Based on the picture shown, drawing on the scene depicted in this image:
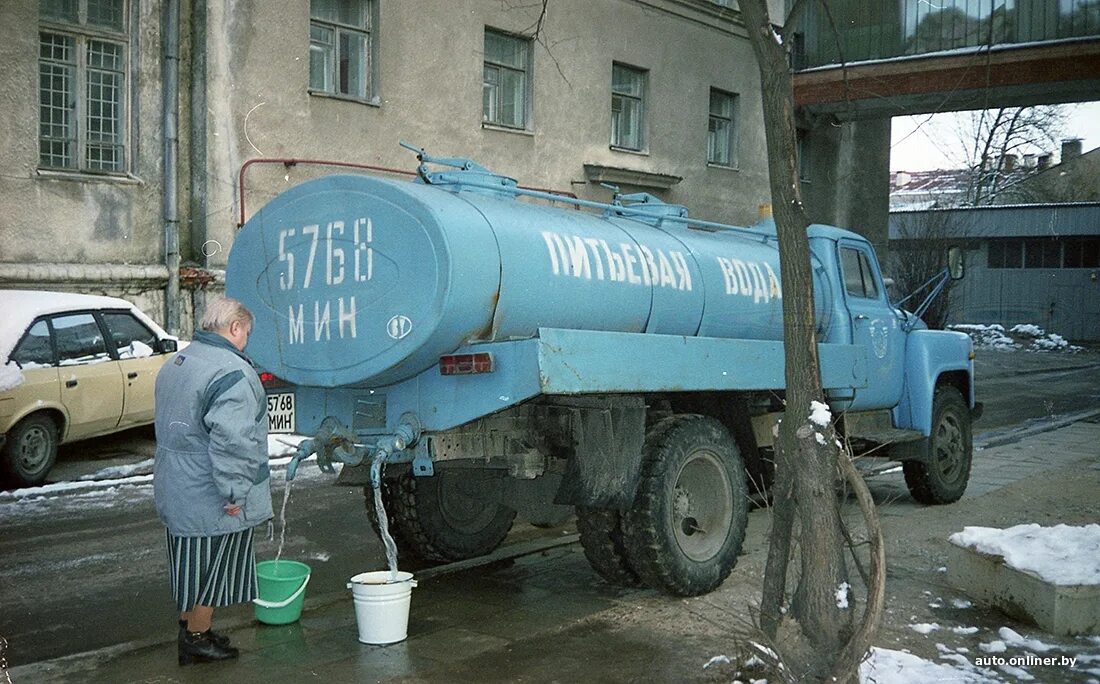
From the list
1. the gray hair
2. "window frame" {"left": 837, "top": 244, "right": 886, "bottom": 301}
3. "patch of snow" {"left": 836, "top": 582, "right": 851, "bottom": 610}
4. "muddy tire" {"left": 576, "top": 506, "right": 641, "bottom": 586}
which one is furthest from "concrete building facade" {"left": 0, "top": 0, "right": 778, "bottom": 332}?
"patch of snow" {"left": 836, "top": 582, "right": 851, "bottom": 610}

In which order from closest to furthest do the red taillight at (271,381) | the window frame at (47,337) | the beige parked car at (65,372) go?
1. the red taillight at (271,381)
2. the beige parked car at (65,372)
3. the window frame at (47,337)

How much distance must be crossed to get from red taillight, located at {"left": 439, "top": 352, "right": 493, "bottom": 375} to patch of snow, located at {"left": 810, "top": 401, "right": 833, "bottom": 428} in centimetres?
159

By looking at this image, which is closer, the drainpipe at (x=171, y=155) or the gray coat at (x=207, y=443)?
the gray coat at (x=207, y=443)

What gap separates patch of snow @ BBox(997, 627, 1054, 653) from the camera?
5.75 metres

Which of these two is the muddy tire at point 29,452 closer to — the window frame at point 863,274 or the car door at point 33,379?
the car door at point 33,379

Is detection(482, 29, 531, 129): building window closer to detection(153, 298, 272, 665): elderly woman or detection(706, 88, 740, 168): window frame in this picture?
detection(706, 88, 740, 168): window frame

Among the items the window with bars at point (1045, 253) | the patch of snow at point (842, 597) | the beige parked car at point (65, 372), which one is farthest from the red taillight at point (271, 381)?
the window with bars at point (1045, 253)

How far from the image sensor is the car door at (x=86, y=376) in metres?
11.4

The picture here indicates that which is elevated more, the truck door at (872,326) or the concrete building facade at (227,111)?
the concrete building facade at (227,111)

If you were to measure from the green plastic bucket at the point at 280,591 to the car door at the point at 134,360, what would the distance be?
6.41 meters

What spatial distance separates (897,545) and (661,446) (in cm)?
263

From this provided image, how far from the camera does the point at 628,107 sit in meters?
21.4

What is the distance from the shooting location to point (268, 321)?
652 cm

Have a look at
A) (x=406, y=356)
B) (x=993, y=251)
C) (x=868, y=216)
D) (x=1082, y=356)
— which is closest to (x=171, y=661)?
(x=406, y=356)
